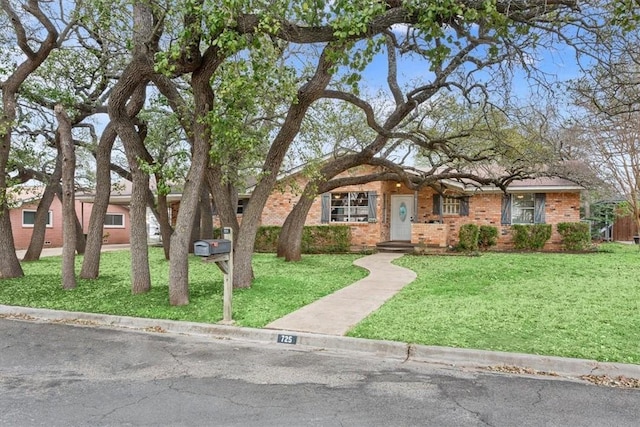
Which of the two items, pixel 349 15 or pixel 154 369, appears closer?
pixel 154 369

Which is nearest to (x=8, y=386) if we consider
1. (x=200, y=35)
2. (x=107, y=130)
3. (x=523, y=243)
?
(x=200, y=35)

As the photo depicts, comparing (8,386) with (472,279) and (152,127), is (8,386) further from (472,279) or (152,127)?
(152,127)

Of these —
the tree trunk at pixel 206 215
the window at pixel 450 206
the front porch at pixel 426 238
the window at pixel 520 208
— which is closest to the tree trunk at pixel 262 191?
the tree trunk at pixel 206 215

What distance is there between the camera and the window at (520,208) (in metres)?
19.5

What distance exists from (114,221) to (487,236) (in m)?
23.3

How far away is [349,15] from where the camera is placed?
6.36 meters

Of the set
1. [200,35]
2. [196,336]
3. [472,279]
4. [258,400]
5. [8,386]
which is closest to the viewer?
[258,400]

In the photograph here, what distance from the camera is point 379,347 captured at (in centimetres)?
593

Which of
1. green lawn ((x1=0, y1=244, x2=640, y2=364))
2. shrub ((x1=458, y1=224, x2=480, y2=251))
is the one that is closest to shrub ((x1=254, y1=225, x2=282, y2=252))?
green lawn ((x1=0, y1=244, x2=640, y2=364))

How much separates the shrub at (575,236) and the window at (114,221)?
2601 centimetres

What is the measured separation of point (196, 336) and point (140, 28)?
208 inches

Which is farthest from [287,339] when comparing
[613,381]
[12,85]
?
[12,85]

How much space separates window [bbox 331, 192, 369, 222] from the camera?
2067cm

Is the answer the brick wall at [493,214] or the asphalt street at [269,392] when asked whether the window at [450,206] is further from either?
the asphalt street at [269,392]
